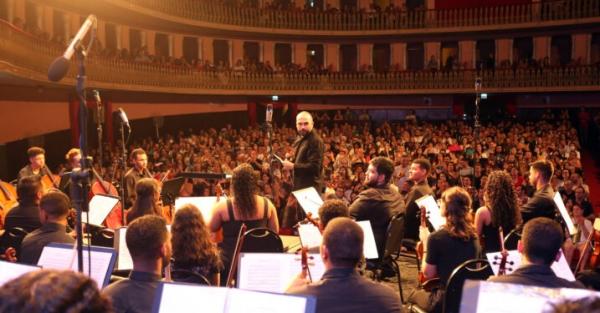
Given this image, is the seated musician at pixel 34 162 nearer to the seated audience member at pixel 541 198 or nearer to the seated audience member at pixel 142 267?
the seated audience member at pixel 142 267

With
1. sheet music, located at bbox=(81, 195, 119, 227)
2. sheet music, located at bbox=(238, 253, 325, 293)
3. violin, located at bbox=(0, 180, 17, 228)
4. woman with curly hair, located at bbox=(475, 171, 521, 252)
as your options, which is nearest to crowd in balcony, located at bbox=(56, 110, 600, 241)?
violin, located at bbox=(0, 180, 17, 228)

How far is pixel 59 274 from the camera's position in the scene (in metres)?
1.76

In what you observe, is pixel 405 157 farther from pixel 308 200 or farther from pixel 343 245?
pixel 343 245

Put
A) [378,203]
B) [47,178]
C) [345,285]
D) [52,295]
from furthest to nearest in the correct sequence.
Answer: [47,178]
[378,203]
[345,285]
[52,295]

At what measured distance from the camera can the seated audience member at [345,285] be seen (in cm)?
325

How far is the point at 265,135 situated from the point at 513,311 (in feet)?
56.4

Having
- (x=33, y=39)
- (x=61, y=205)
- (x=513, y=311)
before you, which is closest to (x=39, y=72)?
(x=33, y=39)

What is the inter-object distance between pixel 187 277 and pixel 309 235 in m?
1.21

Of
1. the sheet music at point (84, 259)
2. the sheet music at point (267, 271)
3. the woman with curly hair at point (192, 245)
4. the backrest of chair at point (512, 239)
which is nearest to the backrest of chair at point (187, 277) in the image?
the woman with curly hair at point (192, 245)

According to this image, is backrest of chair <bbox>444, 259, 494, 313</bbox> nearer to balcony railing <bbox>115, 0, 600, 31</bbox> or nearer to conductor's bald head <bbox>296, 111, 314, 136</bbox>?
conductor's bald head <bbox>296, 111, 314, 136</bbox>

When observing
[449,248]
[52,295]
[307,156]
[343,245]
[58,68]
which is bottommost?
[449,248]

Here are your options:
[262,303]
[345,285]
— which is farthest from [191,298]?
[345,285]

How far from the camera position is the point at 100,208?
6.57m

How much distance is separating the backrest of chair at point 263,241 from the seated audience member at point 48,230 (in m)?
1.42
